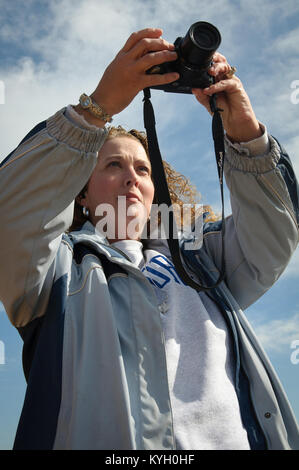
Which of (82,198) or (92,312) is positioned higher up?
(82,198)

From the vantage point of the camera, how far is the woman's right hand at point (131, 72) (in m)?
2.01

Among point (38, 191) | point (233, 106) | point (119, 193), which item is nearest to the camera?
point (38, 191)

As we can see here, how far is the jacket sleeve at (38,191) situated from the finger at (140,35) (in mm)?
430

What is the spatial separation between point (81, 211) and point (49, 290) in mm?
1091

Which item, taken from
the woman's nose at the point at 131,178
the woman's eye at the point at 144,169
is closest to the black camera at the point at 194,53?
the woman's nose at the point at 131,178

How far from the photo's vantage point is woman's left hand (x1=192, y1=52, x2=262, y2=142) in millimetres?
2334

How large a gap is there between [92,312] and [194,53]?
129 centimetres

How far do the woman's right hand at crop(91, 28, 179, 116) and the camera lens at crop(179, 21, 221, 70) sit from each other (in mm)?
96

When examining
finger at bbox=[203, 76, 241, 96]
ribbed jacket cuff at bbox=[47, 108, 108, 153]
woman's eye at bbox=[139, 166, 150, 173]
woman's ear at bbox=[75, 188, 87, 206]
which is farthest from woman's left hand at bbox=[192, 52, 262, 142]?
woman's ear at bbox=[75, 188, 87, 206]

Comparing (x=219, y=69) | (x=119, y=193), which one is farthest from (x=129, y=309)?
(x=219, y=69)

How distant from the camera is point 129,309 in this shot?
211 centimetres

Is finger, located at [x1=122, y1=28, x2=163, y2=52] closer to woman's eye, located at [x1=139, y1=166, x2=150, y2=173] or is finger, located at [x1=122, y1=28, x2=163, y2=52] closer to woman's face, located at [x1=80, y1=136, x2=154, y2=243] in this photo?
woman's face, located at [x1=80, y1=136, x2=154, y2=243]

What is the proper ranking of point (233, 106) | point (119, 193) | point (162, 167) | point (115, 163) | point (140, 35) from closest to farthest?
point (140, 35) < point (162, 167) < point (233, 106) < point (119, 193) < point (115, 163)

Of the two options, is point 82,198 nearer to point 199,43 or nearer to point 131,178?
point 131,178
